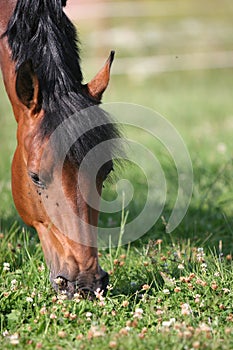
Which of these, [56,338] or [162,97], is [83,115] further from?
[162,97]

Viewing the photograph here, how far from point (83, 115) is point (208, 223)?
6.40ft

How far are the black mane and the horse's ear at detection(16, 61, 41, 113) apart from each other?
4 cm

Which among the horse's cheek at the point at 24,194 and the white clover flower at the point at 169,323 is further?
the horse's cheek at the point at 24,194

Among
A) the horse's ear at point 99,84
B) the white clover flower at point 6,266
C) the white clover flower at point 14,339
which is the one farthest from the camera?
the white clover flower at point 6,266

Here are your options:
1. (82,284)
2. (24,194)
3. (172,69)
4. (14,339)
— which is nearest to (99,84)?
(24,194)

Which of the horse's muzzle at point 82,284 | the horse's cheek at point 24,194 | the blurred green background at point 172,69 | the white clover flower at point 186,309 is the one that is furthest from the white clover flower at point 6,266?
the blurred green background at point 172,69

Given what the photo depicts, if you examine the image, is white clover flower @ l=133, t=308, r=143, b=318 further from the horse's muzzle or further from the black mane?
the black mane

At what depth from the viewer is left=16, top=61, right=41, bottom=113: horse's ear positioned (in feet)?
10.1

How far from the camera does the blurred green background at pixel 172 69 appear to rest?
649cm

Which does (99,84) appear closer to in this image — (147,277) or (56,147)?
(56,147)

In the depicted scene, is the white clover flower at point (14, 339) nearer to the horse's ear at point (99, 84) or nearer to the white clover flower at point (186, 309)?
the white clover flower at point (186, 309)

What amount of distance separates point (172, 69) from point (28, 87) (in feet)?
39.1

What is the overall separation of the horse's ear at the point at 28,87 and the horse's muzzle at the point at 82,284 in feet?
2.82

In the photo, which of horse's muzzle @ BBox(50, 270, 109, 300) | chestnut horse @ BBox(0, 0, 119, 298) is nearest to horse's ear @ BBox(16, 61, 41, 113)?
chestnut horse @ BBox(0, 0, 119, 298)
